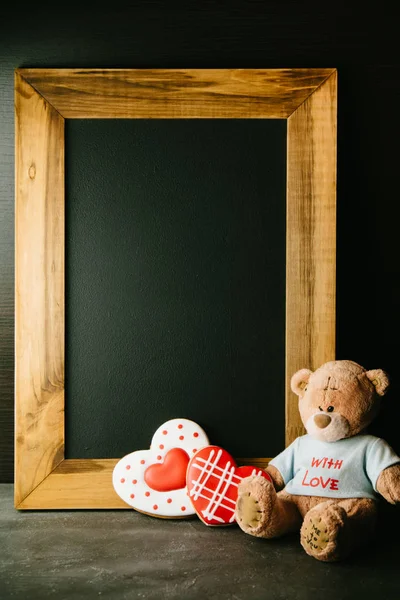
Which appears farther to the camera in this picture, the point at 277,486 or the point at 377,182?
the point at 377,182

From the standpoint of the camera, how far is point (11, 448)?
1685 mm

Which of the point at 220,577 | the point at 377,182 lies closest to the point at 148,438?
the point at 220,577

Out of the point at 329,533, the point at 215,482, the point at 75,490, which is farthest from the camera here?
the point at 75,490

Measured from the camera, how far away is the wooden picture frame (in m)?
1.53

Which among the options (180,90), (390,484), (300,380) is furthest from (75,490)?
(180,90)

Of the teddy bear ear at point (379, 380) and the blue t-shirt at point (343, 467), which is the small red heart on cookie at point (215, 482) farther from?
the teddy bear ear at point (379, 380)

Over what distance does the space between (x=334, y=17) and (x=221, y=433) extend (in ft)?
3.71

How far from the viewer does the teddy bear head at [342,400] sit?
52.3 inches

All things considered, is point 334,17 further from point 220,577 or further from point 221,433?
point 220,577

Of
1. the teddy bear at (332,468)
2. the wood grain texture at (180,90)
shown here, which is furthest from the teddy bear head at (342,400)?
the wood grain texture at (180,90)

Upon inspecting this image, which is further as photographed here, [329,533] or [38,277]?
[38,277]

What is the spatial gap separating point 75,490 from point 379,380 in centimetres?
79

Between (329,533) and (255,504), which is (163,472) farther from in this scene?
(329,533)

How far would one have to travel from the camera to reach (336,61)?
162 cm
